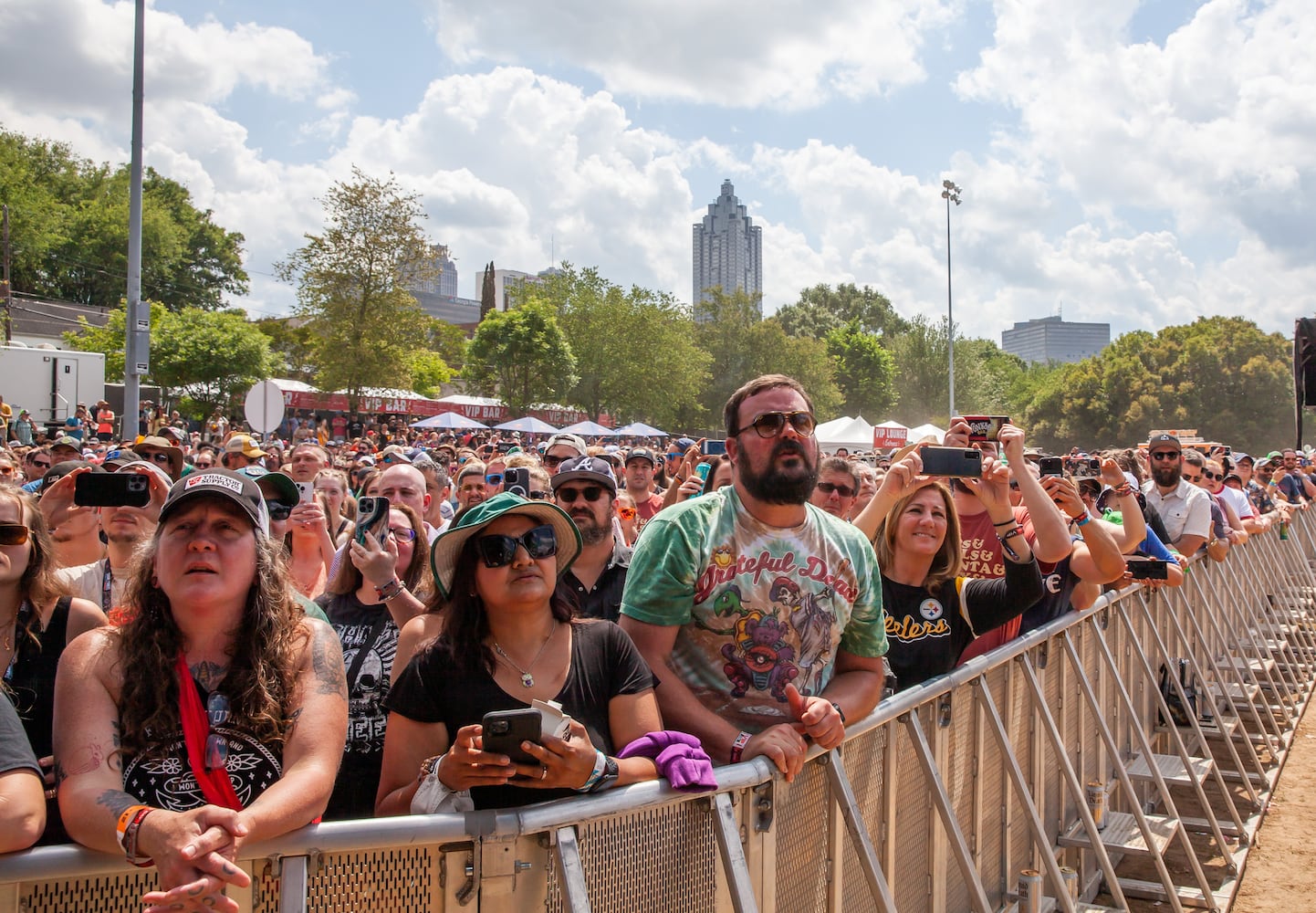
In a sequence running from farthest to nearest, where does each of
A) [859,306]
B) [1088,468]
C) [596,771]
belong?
[859,306] → [1088,468] → [596,771]

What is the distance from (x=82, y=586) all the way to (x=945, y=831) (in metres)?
3.31

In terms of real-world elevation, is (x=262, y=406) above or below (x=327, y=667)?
above

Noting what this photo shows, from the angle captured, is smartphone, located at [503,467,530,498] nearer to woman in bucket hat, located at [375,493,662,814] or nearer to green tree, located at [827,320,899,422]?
woman in bucket hat, located at [375,493,662,814]

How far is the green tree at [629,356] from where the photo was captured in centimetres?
5156

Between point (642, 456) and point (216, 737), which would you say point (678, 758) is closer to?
point (216, 737)

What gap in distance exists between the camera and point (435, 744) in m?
2.53

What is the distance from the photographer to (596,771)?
2.29 meters

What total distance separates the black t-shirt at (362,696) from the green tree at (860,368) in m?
73.6

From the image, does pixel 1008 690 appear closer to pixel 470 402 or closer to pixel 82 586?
pixel 82 586

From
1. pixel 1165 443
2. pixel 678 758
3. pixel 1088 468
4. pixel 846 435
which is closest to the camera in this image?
pixel 678 758

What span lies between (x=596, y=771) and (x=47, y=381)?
89.0ft

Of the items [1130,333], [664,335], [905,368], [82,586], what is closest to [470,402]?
[664,335]

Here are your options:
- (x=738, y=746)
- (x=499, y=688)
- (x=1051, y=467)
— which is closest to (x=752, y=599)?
(x=738, y=746)

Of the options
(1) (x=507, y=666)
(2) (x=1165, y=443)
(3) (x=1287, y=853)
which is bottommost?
(3) (x=1287, y=853)
